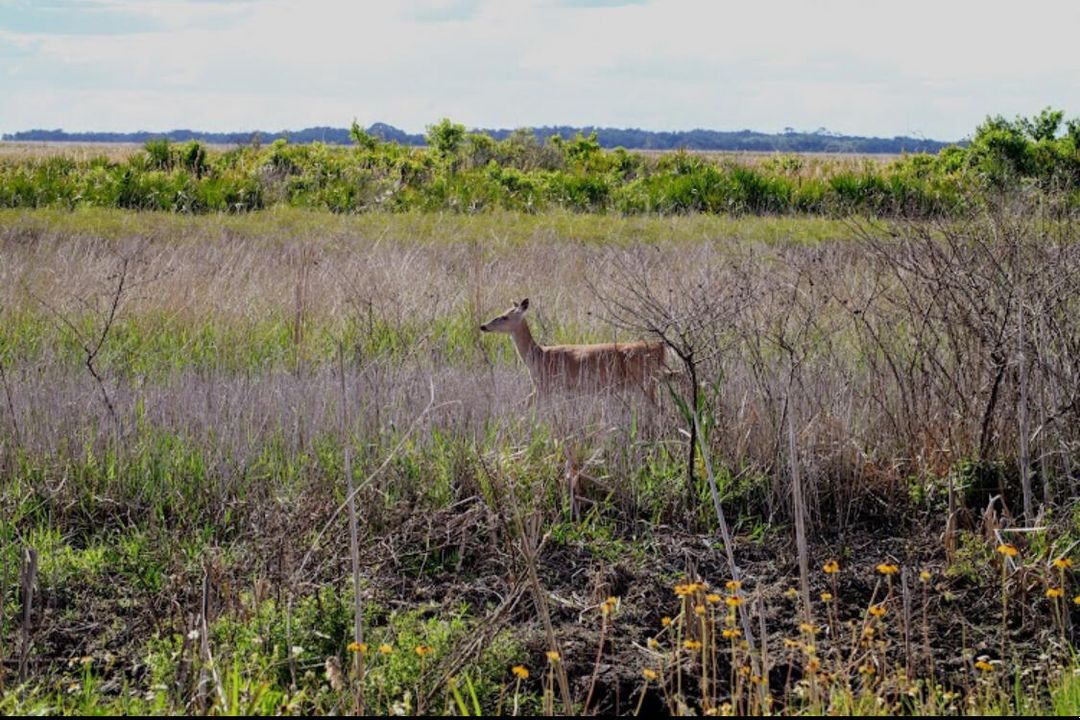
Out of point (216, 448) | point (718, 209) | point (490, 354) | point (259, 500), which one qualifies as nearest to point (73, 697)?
point (259, 500)

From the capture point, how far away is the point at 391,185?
24094mm

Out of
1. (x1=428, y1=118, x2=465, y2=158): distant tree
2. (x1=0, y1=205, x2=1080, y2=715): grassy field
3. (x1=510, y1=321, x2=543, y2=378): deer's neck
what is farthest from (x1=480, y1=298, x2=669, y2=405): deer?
(x1=428, y1=118, x2=465, y2=158): distant tree

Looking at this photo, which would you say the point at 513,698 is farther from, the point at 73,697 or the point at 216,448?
the point at 216,448

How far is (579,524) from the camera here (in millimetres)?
6121

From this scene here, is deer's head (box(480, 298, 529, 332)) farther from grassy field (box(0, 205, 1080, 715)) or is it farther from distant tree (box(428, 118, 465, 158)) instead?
distant tree (box(428, 118, 465, 158))

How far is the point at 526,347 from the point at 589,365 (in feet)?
2.44

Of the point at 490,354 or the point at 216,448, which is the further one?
the point at 490,354

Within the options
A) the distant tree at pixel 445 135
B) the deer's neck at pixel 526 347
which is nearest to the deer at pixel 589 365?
the deer's neck at pixel 526 347

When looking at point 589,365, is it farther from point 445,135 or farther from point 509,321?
point 445,135

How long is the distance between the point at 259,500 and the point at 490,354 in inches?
167

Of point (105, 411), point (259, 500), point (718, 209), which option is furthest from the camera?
point (718, 209)

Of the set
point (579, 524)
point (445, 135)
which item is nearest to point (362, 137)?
point (445, 135)

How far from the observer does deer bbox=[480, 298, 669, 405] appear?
8.23 metres

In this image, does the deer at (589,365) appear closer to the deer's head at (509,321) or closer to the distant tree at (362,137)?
the deer's head at (509,321)
